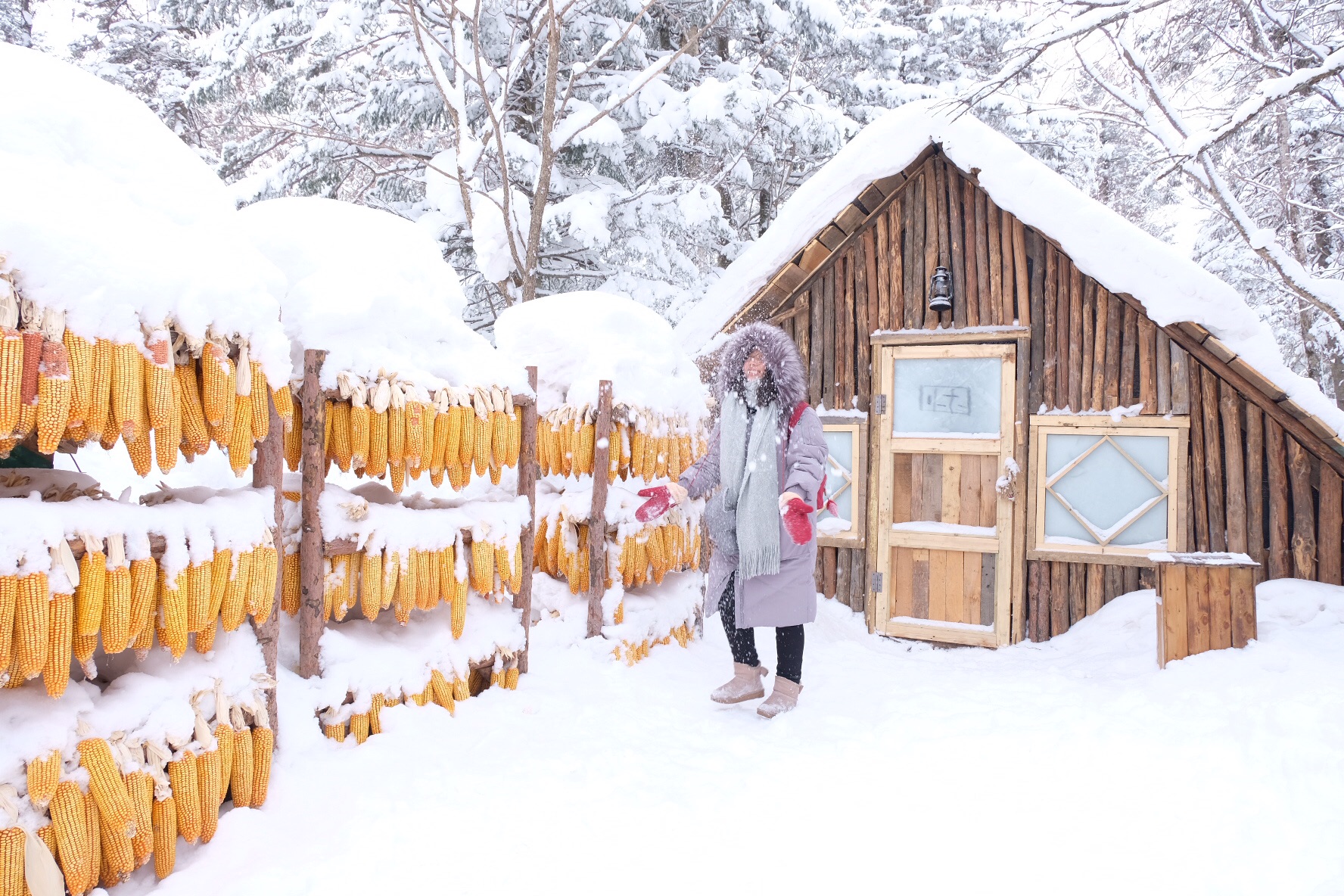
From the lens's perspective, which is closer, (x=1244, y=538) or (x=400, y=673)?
(x=400, y=673)

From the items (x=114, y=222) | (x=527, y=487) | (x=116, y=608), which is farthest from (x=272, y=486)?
(x=527, y=487)

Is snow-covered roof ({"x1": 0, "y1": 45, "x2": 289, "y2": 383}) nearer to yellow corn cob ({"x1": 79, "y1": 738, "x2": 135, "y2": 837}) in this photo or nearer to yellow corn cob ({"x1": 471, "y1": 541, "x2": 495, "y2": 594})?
yellow corn cob ({"x1": 79, "y1": 738, "x2": 135, "y2": 837})

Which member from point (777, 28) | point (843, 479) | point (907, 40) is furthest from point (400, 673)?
point (907, 40)

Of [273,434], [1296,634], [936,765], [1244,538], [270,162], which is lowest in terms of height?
[936,765]

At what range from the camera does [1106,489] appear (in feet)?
17.8

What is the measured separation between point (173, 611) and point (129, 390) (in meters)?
0.57

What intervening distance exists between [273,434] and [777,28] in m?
8.48

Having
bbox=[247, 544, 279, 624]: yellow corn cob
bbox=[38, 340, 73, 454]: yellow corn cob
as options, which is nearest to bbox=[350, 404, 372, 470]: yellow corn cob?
bbox=[247, 544, 279, 624]: yellow corn cob

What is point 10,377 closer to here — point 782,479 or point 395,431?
point 395,431

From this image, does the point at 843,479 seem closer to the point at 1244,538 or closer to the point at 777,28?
the point at 1244,538

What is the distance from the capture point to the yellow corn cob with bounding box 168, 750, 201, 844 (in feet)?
6.38

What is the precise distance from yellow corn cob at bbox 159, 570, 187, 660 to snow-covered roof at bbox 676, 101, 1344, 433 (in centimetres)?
427

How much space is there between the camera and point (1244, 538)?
5.08m

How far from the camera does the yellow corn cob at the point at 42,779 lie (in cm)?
167
